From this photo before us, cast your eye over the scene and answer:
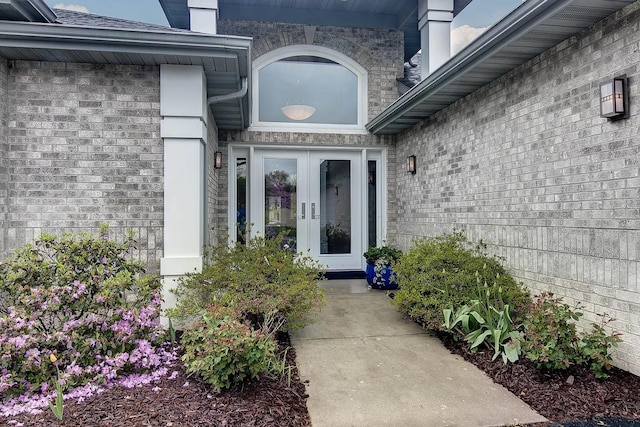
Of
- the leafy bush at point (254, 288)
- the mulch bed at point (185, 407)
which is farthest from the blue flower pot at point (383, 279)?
the mulch bed at point (185, 407)

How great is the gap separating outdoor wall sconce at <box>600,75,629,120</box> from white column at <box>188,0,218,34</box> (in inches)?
213

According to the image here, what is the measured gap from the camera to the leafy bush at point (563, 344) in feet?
9.90

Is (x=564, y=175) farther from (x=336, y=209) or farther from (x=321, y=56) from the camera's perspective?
(x=321, y=56)

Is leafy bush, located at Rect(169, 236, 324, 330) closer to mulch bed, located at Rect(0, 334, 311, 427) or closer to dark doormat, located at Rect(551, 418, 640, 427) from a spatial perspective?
mulch bed, located at Rect(0, 334, 311, 427)

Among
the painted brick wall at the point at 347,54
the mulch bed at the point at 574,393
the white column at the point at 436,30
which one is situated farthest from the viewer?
the painted brick wall at the point at 347,54

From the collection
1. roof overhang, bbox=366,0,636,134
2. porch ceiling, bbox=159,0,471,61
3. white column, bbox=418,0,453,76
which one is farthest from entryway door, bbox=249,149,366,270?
porch ceiling, bbox=159,0,471,61

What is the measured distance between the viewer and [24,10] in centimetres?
376

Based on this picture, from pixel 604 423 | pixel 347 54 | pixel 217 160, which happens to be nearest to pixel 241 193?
pixel 217 160

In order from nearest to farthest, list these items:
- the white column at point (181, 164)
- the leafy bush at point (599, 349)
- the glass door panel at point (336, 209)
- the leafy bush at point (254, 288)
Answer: the leafy bush at point (599, 349), the leafy bush at point (254, 288), the white column at point (181, 164), the glass door panel at point (336, 209)

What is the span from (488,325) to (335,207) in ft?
15.1

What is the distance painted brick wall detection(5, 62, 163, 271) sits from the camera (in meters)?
4.09

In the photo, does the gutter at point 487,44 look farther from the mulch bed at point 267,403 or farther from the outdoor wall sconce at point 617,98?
the mulch bed at point 267,403

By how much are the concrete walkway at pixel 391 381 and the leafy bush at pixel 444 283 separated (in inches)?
13.6

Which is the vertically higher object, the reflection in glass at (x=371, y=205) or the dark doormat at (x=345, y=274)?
the reflection in glass at (x=371, y=205)
